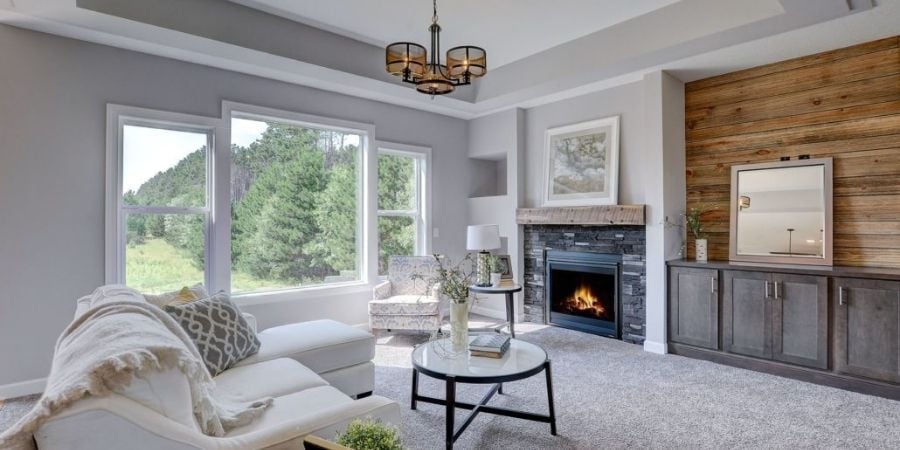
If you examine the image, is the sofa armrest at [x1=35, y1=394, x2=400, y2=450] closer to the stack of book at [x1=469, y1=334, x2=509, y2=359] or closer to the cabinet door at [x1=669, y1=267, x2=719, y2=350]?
the stack of book at [x1=469, y1=334, x2=509, y2=359]

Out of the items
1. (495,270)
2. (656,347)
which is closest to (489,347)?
(495,270)

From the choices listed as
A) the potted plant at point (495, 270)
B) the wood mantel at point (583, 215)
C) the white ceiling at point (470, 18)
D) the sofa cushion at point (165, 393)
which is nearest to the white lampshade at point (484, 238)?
the potted plant at point (495, 270)

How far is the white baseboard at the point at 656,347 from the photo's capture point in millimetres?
4121

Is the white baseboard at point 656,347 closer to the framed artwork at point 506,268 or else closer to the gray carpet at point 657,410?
the gray carpet at point 657,410

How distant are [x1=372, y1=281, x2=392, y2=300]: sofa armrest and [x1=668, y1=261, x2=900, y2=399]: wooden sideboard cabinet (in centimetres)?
272

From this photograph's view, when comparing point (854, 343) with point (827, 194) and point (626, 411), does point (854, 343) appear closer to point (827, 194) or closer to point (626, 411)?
point (827, 194)

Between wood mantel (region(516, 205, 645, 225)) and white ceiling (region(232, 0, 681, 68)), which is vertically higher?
white ceiling (region(232, 0, 681, 68))

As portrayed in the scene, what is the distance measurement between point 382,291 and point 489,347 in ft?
7.18

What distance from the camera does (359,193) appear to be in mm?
5047

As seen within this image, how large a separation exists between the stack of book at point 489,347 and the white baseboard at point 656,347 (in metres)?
2.08

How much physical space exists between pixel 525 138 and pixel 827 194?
2932 millimetres

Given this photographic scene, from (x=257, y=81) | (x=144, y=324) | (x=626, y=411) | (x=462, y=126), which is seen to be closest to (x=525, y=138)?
(x=462, y=126)

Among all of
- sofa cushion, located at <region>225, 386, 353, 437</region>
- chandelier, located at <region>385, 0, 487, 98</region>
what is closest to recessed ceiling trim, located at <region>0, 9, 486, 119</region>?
chandelier, located at <region>385, 0, 487, 98</region>

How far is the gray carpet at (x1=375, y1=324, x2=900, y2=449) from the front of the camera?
2.50 m
